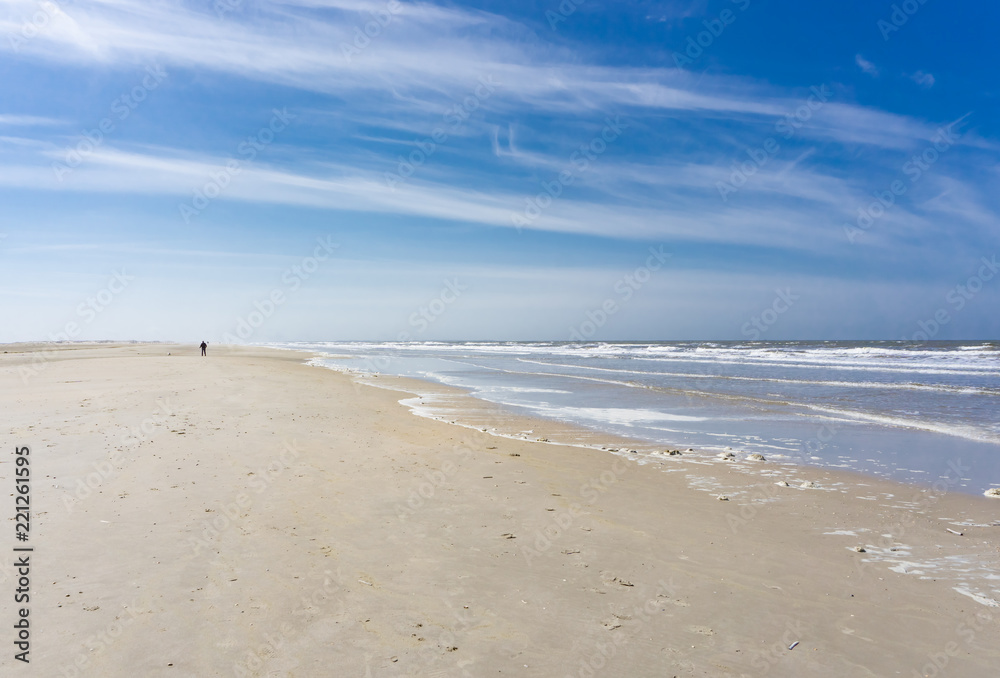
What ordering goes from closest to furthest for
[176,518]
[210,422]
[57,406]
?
[176,518] → [210,422] → [57,406]

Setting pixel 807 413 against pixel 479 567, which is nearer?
pixel 479 567

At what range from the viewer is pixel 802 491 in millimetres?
8539

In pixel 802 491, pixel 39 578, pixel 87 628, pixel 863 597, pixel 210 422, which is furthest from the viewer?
pixel 210 422

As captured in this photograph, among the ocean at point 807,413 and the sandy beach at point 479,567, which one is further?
the ocean at point 807,413

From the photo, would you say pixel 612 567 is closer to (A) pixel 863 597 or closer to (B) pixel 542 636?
(B) pixel 542 636

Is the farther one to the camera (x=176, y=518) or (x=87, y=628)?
(x=176, y=518)

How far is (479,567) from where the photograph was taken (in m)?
5.36

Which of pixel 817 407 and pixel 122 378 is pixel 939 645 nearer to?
pixel 817 407

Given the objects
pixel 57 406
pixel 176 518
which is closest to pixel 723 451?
pixel 176 518

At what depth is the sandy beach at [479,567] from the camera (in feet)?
12.9

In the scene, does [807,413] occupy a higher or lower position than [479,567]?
higher

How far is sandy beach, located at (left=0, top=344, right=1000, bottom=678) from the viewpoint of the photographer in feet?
12.9

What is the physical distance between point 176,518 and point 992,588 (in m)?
8.40

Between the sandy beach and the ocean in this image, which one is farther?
the ocean
